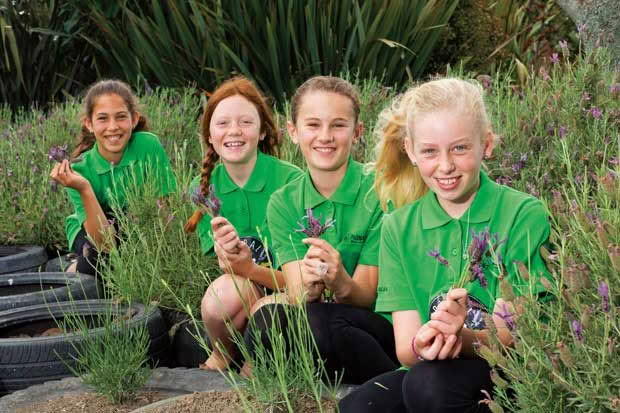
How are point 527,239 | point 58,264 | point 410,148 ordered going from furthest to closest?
point 58,264, point 410,148, point 527,239

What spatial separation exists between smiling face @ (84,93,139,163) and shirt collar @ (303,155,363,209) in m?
1.89

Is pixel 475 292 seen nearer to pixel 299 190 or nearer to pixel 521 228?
pixel 521 228

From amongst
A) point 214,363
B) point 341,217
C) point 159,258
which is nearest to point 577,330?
point 341,217

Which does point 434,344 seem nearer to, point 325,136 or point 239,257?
point 239,257

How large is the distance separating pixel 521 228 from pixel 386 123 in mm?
745

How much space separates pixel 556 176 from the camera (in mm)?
4031

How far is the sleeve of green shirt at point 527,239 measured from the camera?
2676 millimetres

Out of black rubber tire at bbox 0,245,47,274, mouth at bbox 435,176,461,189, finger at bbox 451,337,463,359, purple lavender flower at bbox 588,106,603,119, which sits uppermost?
purple lavender flower at bbox 588,106,603,119

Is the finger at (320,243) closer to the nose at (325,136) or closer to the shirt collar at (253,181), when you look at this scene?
the nose at (325,136)

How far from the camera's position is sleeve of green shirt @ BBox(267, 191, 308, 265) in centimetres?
355

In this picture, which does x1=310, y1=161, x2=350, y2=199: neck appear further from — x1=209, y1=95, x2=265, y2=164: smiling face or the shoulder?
the shoulder

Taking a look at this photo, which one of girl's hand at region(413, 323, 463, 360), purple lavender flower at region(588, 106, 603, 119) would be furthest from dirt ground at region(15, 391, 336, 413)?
purple lavender flower at region(588, 106, 603, 119)

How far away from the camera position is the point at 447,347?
238 centimetres

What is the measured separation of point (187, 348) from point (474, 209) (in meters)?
1.63
